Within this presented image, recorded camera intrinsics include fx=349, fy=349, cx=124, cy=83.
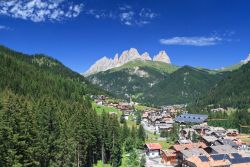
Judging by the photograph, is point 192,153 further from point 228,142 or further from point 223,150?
point 228,142

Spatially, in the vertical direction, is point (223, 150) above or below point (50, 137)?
below

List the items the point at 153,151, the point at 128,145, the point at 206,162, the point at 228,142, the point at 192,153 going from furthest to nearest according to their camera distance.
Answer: the point at 228,142
the point at 153,151
the point at 128,145
the point at 192,153
the point at 206,162

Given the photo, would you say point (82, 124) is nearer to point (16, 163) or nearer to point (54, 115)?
point (54, 115)

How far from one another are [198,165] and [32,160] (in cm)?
5194

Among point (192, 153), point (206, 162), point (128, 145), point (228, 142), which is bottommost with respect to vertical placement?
point (206, 162)

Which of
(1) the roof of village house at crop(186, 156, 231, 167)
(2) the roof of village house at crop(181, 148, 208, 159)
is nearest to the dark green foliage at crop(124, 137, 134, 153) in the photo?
(2) the roof of village house at crop(181, 148, 208, 159)

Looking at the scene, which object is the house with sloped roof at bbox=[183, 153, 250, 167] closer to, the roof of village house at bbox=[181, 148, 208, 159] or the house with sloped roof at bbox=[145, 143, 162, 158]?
the roof of village house at bbox=[181, 148, 208, 159]

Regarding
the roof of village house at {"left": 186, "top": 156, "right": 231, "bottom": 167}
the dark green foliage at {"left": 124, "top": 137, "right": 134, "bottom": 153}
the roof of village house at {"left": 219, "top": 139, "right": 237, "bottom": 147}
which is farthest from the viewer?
the roof of village house at {"left": 219, "top": 139, "right": 237, "bottom": 147}

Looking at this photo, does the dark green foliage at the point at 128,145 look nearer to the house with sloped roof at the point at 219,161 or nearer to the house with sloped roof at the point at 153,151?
the house with sloped roof at the point at 153,151

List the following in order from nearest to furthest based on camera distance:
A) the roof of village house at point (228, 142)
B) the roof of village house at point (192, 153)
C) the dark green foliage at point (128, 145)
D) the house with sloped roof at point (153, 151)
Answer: the roof of village house at point (192, 153) < the dark green foliage at point (128, 145) < the house with sloped roof at point (153, 151) < the roof of village house at point (228, 142)

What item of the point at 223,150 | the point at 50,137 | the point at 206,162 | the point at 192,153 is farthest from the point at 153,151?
the point at 50,137

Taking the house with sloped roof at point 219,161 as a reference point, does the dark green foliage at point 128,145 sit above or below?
above

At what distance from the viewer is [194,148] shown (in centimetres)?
11769

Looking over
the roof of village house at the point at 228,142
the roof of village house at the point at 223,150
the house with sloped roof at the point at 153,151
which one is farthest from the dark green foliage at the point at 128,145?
the roof of village house at the point at 228,142
